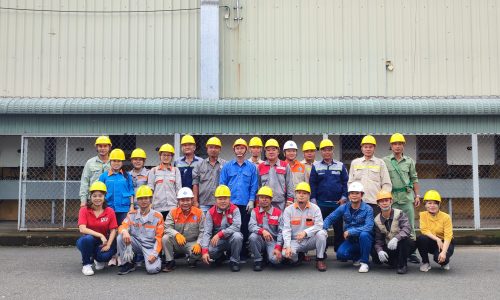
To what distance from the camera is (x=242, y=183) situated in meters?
7.16

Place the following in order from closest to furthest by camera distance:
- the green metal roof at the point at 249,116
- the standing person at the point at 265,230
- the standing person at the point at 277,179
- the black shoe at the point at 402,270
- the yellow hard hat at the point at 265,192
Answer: the black shoe at the point at 402,270 → the standing person at the point at 265,230 → the yellow hard hat at the point at 265,192 → the standing person at the point at 277,179 → the green metal roof at the point at 249,116

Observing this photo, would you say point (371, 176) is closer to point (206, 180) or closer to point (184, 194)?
point (206, 180)

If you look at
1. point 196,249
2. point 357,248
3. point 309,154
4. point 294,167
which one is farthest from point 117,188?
point 357,248

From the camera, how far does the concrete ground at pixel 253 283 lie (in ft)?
18.1

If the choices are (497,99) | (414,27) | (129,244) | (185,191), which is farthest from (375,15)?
(129,244)

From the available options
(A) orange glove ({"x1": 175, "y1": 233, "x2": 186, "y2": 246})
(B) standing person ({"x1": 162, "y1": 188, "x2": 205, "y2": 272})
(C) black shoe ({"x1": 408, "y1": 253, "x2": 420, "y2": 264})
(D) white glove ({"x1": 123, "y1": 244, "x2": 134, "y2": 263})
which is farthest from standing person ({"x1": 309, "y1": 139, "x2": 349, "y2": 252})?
(D) white glove ({"x1": 123, "y1": 244, "x2": 134, "y2": 263})

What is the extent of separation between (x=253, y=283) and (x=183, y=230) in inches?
56.6

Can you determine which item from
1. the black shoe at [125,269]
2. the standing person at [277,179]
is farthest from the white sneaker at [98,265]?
the standing person at [277,179]

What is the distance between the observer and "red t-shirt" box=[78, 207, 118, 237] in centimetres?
679

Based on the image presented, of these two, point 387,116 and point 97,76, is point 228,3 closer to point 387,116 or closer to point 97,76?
point 97,76

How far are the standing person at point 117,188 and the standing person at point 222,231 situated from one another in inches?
52.7

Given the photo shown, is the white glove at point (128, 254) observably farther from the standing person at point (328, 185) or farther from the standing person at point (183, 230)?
the standing person at point (328, 185)

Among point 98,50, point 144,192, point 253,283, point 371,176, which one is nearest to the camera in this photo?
point 253,283

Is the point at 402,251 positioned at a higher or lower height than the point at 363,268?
higher
